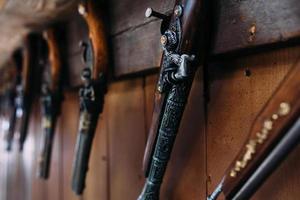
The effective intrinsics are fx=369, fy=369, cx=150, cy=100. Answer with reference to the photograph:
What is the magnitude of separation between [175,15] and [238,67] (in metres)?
0.10

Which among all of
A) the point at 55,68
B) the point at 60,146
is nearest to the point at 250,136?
the point at 55,68

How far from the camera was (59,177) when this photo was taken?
0.96 metres

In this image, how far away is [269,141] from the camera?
309mm

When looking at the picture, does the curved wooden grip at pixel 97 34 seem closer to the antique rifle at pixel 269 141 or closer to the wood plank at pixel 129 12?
the wood plank at pixel 129 12

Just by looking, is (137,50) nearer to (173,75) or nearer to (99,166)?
(173,75)

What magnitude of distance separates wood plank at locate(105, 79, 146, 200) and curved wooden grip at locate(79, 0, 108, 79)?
7 cm

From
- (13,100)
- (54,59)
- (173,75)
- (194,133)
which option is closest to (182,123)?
(194,133)

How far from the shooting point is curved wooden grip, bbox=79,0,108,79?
62 centimetres

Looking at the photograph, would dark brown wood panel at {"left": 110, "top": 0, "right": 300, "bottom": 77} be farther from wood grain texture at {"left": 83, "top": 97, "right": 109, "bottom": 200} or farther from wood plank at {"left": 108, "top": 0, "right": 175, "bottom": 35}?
wood grain texture at {"left": 83, "top": 97, "right": 109, "bottom": 200}

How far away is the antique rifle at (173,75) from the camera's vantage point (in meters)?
0.40

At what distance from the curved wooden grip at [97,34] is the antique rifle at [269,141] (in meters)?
0.34

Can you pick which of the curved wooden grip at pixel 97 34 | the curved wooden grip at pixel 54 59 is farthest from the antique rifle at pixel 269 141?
the curved wooden grip at pixel 54 59

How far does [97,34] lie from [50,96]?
29 centimetres

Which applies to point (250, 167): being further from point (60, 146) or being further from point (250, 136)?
point (60, 146)
